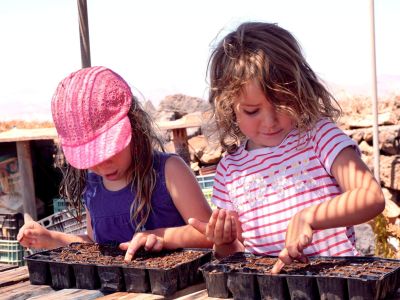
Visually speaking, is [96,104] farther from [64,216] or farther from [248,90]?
[64,216]

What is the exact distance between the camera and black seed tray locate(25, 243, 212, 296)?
1701mm

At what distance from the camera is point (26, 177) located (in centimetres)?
650

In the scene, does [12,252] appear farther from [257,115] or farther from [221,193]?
[257,115]

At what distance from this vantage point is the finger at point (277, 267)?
5.00 feet

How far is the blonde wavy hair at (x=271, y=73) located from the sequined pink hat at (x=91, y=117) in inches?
12.4

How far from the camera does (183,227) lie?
213cm

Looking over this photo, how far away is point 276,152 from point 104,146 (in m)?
0.55

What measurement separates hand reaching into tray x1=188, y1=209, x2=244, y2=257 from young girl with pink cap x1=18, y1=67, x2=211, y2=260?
0.16 m

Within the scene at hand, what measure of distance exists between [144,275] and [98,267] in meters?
0.16

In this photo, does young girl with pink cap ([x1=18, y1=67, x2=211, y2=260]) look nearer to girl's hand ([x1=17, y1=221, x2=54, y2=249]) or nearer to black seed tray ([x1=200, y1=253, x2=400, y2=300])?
girl's hand ([x1=17, y1=221, x2=54, y2=249])

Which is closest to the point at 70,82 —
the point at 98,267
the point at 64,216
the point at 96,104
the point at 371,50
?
the point at 96,104

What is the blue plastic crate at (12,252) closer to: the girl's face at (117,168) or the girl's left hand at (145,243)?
the girl's face at (117,168)

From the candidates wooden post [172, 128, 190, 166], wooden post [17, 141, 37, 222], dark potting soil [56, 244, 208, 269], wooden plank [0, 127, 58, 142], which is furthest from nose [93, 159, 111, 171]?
wooden post [172, 128, 190, 166]

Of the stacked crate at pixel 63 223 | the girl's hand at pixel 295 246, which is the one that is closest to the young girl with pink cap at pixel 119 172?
the girl's hand at pixel 295 246
